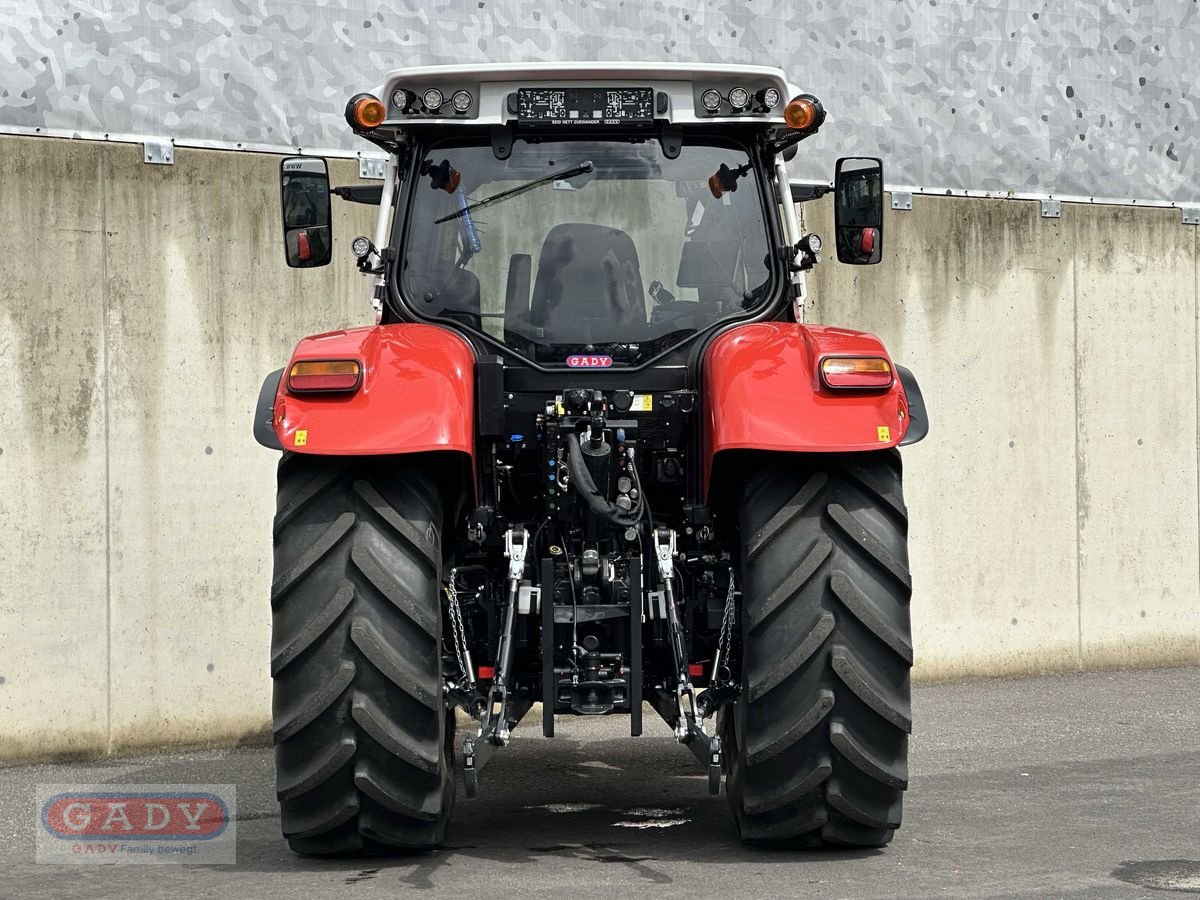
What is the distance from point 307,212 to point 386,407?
1.43m

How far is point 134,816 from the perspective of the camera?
6957 millimetres

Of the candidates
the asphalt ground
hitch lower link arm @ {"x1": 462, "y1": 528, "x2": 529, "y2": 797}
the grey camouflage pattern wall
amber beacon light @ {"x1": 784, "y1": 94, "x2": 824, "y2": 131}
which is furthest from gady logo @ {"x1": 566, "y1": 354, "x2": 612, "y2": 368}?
the grey camouflage pattern wall

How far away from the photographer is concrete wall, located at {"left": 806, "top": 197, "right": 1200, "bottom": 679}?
1031 centimetres

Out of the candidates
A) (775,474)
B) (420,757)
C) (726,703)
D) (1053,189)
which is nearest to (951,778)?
(726,703)

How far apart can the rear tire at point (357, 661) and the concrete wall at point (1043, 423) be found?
492cm

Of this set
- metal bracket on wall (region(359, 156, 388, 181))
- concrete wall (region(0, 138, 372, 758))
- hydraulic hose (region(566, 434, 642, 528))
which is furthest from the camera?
metal bracket on wall (region(359, 156, 388, 181))

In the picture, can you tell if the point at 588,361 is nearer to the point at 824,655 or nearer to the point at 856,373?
the point at 856,373

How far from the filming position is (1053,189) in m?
10.8

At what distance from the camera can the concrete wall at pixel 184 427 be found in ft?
27.3

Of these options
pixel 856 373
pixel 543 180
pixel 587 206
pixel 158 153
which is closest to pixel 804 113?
pixel 587 206

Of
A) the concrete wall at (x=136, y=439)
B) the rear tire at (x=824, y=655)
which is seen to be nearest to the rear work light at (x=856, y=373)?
the rear tire at (x=824, y=655)

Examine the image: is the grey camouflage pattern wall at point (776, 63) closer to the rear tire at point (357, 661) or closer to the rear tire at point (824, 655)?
the rear tire at point (357, 661)

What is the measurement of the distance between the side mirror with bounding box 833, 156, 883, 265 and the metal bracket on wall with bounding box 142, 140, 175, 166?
3.59 meters

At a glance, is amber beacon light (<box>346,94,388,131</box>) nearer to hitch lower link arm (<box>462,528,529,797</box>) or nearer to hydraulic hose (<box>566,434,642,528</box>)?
hydraulic hose (<box>566,434,642,528</box>)
